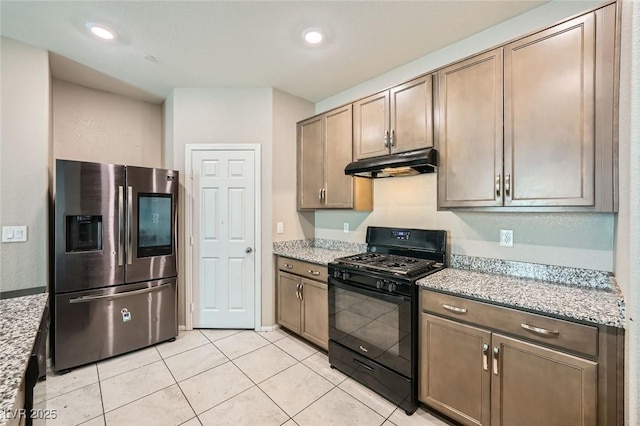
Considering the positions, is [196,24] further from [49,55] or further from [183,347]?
[183,347]

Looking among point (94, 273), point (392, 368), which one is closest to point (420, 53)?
point (392, 368)

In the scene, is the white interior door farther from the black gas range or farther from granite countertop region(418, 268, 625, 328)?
granite countertop region(418, 268, 625, 328)

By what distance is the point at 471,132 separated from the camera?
1.92 meters

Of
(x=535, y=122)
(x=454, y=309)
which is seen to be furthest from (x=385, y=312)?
(x=535, y=122)

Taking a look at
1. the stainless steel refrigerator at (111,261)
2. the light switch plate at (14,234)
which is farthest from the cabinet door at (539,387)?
the light switch plate at (14,234)

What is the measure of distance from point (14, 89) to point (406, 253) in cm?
362

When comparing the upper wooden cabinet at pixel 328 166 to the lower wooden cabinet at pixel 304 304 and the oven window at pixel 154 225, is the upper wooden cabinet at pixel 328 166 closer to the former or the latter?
the lower wooden cabinet at pixel 304 304

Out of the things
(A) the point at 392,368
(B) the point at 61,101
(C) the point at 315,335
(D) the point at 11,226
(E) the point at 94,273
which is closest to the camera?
(A) the point at 392,368

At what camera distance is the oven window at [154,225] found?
266cm

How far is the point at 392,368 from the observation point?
197 cm

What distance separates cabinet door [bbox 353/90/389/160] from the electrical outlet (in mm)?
1112

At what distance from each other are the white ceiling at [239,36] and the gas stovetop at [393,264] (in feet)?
6.10

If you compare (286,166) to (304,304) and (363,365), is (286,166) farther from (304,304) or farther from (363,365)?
(363,365)

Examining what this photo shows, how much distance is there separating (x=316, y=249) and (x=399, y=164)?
60.8 inches
